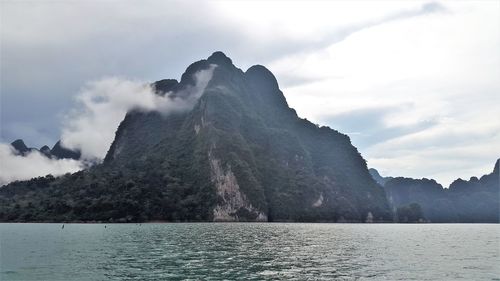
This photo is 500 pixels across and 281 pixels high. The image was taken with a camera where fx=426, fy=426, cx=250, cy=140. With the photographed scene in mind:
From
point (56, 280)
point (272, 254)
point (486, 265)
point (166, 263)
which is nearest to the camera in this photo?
point (56, 280)

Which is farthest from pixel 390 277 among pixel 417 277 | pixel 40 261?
pixel 40 261

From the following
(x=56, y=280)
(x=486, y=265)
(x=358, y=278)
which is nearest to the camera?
(x=56, y=280)

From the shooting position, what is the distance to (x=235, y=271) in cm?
4247

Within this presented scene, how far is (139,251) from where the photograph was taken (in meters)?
61.3

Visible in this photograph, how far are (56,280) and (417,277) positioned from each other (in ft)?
112

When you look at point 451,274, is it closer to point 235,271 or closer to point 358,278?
point 358,278

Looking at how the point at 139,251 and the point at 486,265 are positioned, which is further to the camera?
the point at 139,251

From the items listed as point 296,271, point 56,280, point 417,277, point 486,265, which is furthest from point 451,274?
point 56,280

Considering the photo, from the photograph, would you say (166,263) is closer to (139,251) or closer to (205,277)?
(205,277)

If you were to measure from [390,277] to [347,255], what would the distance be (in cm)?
1978

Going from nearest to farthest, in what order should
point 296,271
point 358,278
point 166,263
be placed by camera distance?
1. point 358,278
2. point 296,271
3. point 166,263

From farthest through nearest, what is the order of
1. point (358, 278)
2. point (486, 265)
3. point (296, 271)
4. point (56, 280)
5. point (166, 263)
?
point (486, 265) → point (166, 263) → point (296, 271) → point (358, 278) → point (56, 280)

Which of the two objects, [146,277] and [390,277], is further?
[390,277]

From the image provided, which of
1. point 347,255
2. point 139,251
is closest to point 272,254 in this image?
point 347,255
